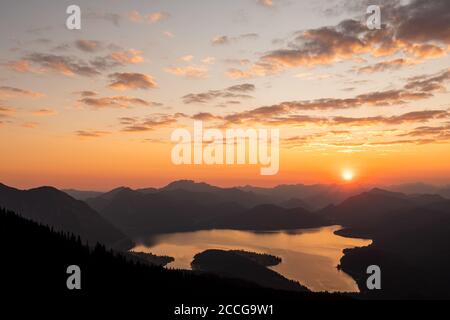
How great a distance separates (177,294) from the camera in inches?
5320

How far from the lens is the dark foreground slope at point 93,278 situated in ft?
371

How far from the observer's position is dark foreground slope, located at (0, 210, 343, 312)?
113 m

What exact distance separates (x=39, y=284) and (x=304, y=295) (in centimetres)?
10407

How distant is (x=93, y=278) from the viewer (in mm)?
129750
